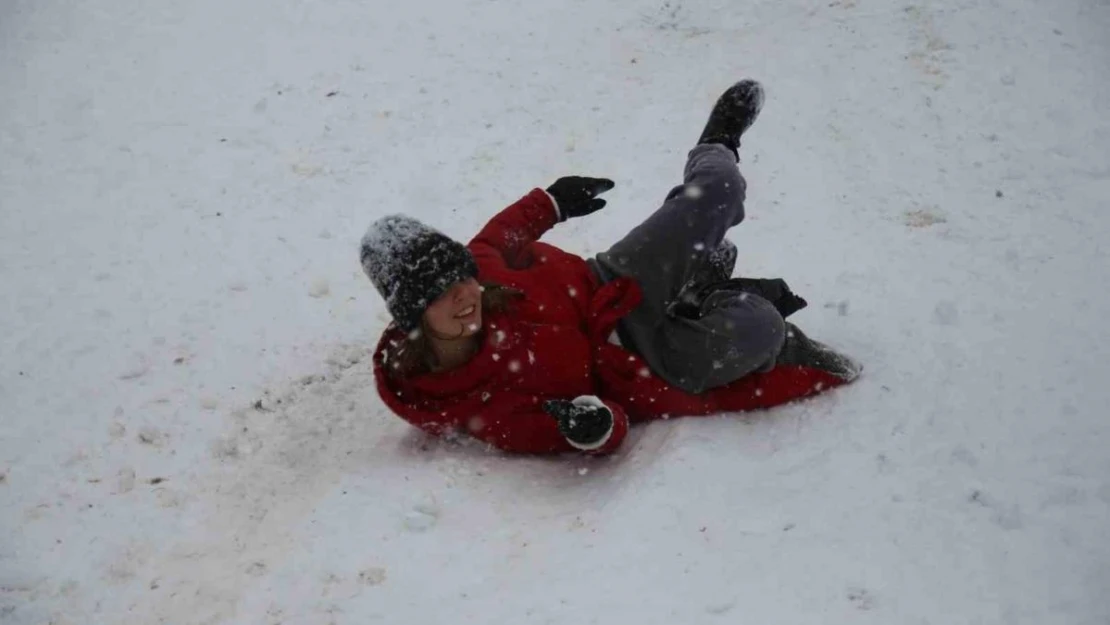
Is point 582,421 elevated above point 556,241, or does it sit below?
above

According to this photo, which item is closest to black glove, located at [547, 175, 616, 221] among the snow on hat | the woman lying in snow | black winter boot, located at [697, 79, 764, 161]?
the woman lying in snow

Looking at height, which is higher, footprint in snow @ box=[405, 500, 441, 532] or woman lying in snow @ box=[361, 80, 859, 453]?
woman lying in snow @ box=[361, 80, 859, 453]

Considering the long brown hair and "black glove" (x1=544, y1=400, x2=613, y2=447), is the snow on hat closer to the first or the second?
the long brown hair

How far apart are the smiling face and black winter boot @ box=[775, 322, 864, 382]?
132 cm

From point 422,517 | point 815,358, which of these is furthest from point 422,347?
point 815,358

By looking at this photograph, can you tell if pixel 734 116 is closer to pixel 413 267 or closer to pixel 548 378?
pixel 548 378

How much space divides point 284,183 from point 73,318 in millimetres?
1745

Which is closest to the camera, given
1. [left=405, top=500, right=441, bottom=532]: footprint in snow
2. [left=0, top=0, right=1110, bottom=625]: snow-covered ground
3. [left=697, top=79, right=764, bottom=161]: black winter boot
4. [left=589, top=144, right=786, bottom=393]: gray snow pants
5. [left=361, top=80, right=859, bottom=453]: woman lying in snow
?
[left=0, top=0, right=1110, bottom=625]: snow-covered ground

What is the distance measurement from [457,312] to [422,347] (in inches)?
11.3

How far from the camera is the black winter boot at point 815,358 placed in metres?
3.72

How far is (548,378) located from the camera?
356 centimetres

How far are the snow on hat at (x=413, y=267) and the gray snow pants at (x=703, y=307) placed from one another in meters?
0.74

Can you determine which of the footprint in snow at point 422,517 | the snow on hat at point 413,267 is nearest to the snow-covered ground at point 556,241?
the footprint in snow at point 422,517

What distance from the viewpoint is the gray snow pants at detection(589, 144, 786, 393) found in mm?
3553
